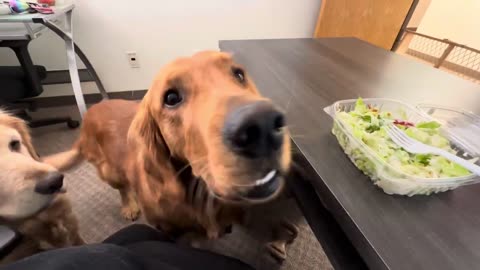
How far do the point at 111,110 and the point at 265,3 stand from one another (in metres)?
1.74

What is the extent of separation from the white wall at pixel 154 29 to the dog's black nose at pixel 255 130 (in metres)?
2.06

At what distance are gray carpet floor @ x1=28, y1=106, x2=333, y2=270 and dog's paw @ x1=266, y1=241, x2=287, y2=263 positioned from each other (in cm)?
2

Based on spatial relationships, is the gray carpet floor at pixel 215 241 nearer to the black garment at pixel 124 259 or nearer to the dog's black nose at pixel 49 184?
the black garment at pixel 124 259

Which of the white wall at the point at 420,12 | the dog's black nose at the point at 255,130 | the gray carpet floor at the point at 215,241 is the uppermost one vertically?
the dog's black nose at the point at 255,130

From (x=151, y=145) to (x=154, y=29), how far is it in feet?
5.83

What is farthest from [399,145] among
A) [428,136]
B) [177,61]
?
[177,61]

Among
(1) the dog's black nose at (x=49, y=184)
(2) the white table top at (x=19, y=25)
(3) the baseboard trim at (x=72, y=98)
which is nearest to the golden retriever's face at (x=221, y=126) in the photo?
(1) the dog's black nose at (x=49, y=184)

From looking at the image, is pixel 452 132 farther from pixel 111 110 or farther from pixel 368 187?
pixel 111 110

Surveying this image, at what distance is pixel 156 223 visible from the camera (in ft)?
3.26

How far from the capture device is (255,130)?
1.32 feet

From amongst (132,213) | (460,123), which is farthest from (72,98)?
(460,123)

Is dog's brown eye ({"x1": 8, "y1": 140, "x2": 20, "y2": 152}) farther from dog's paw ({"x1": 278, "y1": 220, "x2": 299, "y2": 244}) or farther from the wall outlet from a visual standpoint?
the wall outlet

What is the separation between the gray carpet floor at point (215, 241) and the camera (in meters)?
1.22

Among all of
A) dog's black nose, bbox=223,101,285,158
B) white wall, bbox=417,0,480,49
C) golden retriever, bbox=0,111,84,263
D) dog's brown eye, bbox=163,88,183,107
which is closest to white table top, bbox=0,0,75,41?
golden retriever, bbox=0,111,84,263
